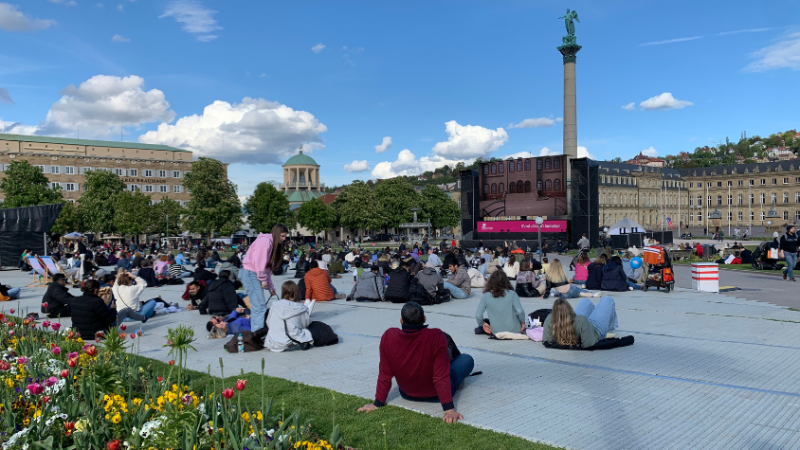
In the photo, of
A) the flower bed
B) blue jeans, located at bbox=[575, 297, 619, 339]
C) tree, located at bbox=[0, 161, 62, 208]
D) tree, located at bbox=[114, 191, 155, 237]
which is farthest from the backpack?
tree, located at bbox=[114, 191, 155, 237]

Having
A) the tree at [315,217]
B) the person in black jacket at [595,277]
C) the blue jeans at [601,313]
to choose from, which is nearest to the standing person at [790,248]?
the person in black jacket at [595,277]

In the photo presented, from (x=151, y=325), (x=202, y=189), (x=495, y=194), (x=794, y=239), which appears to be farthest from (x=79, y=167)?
(x=794, y=239)

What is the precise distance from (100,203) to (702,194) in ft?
371

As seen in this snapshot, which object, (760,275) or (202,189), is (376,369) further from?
(202,189)

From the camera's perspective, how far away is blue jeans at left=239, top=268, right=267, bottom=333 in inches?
358

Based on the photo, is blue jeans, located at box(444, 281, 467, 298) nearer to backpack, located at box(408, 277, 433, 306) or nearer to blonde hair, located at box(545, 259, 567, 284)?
backpack, located at box(408, 277, 433, 306)

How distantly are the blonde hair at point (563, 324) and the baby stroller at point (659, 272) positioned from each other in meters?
8.91

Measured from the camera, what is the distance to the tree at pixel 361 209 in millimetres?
78150

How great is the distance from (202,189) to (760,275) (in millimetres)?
52666

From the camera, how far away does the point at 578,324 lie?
8148 millimetres

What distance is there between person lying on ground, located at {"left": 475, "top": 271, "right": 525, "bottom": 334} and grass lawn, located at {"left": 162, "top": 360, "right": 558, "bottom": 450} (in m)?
3.58

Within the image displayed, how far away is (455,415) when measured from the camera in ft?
17.0

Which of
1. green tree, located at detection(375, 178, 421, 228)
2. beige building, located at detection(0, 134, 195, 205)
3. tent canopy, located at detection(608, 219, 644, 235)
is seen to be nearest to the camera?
tent canopy, located at detection(608, 219, 644, 235)

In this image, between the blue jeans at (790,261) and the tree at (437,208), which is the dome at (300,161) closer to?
the tree at (437,208)
